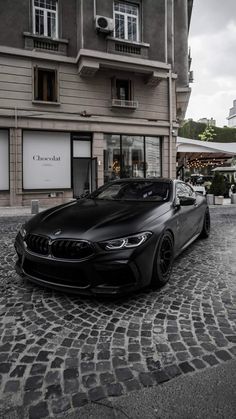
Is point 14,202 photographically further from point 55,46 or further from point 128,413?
point 128,413

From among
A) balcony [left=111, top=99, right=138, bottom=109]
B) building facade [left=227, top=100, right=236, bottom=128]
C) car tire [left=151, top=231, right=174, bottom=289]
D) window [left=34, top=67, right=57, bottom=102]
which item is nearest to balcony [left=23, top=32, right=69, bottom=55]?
window [left=34, top=67, right=57, bottom=102]

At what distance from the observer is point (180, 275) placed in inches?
167

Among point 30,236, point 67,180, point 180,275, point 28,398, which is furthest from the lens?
point 67,180

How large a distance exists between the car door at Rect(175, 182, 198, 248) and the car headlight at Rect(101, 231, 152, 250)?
1.23 metres

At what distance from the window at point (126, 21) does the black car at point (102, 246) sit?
13.6m

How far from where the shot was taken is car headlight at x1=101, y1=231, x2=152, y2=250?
9.95 ft

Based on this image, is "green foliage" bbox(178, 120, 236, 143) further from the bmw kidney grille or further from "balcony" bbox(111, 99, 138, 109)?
the bmw kidney grille

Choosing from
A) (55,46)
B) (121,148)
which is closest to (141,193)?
(121,148)

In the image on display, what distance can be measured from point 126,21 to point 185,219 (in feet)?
45.9

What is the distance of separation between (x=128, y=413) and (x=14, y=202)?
1277cm

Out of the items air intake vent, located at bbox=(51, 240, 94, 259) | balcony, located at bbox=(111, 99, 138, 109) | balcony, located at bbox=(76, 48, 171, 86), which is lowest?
air intake vent, located at bbox=(51, 240, 94, 259)

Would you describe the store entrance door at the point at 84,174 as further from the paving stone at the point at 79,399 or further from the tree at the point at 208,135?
the tree at the point at 208,135

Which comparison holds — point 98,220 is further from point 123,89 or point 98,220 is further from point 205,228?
point 123,89

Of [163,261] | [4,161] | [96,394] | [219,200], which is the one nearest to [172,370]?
[96,394]
